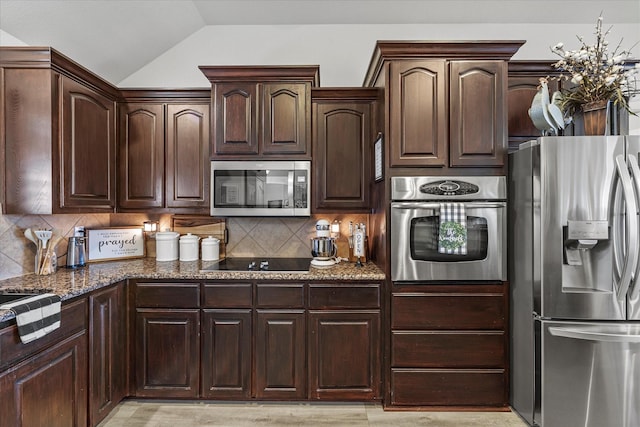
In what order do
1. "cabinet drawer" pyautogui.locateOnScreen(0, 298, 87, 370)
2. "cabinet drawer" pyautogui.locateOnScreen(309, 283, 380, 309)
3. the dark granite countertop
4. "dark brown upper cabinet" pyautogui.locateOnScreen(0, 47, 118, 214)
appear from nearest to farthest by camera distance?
"cabinet drawer" pyautogui.locateOnScreen(0, 298, 87, 370)
the dark granite countertop
"dark brown upper cabinet" pyautogui.locateOnScreen(0, 47, 118, 214)
"cabinet drawer" pyautogui.locateOnScreen(309, 283, 380, 309)

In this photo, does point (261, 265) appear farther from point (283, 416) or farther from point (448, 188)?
point (448, 188)

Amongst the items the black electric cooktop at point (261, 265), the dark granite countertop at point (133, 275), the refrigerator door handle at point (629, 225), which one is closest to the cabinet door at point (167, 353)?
the dark granite countertop at point (133, 275)

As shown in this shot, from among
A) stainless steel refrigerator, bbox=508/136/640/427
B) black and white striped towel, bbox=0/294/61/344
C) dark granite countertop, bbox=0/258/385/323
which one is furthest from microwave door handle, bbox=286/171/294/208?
stainless steel refrigerator, bbox=508/136/640/427

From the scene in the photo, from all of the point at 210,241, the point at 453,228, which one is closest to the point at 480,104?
the point at 453,228

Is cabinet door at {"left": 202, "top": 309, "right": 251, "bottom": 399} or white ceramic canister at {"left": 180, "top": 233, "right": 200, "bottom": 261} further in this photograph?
white ceramic canister at {"left": 180, "top": 233, "right": 200, "bottom": 261}

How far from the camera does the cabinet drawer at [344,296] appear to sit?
235cm

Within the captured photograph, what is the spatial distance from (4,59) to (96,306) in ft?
5.48

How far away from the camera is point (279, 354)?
7.77 feet

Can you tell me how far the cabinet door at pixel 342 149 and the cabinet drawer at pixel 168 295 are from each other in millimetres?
1211

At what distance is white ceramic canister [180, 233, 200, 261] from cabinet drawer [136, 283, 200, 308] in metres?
0.60

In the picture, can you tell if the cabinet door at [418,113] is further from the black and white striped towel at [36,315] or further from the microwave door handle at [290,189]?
the black and white striped towel at [36,315]

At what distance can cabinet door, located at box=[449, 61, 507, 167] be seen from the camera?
229 centimetres

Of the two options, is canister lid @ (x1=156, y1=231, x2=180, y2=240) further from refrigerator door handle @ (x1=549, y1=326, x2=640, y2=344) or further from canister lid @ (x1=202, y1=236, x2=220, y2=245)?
refrigerator door handle @ (x1=549, y1=326, x2=640, y2=344)

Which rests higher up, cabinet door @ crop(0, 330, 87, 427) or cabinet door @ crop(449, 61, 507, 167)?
cabinet door @ crop(449, 61, 507, 167)
